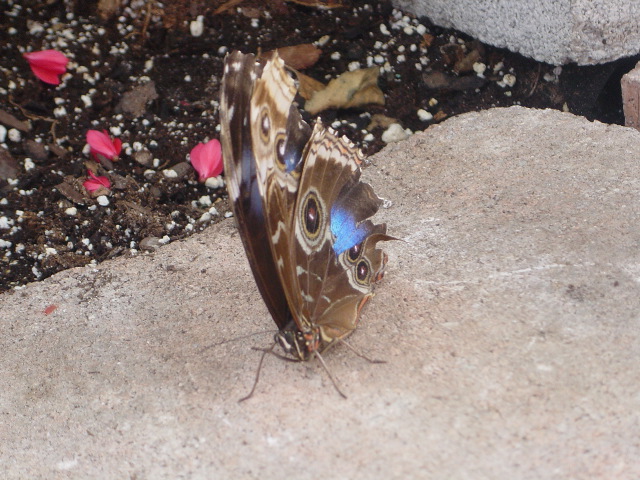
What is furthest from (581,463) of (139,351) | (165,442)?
(139,351)

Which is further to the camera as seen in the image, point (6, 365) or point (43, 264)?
point (43, 264)

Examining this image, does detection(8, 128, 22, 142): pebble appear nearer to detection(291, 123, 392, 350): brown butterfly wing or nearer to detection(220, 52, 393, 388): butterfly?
detection(220, 52, 393, 388): butterfly

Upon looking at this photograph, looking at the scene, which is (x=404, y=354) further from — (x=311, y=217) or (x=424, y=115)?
(x=424, y=115)

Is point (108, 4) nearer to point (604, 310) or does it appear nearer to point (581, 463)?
point (604, 310)

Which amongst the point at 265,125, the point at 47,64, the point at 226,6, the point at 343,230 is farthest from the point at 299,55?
the point at 265,125

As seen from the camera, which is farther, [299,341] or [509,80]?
[509,80]
